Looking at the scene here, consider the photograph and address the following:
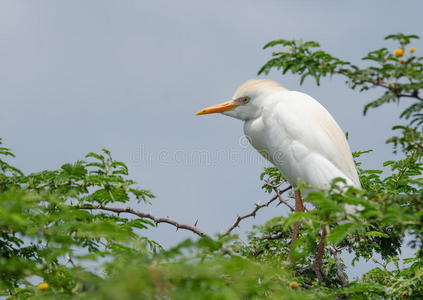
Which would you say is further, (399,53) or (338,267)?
(338,267)

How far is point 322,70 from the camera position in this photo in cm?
310

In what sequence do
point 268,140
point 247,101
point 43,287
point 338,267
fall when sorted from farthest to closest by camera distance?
point 247,101 < point 268,140 < point 338,267 < point 43,287

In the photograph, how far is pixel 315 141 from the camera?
210 inches

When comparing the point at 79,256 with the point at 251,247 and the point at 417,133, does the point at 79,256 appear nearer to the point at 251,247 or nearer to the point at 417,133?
the point at 417,133

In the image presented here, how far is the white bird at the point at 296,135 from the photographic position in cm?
525

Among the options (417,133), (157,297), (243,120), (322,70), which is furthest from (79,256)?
(243,120)

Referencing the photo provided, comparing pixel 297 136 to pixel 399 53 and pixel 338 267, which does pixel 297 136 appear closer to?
pixel 338 267

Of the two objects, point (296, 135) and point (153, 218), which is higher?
point (296, 135)

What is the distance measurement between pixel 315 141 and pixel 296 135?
0.21 metres

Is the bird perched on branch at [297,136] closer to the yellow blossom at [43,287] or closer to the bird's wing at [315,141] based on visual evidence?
the bird's wing at [315,141]

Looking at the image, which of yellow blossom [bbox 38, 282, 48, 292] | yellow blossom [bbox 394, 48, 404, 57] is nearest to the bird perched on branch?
yellow blossom [bbox 394, 48, 404, 57]

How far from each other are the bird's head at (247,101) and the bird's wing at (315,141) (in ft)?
1.45

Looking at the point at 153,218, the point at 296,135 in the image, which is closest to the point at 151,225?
the point at 153,218

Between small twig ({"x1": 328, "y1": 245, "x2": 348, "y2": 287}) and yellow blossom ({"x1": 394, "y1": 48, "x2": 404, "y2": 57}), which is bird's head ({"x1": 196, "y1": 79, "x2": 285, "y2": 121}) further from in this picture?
yellow blossom ({"x1": 394, "y1": 48, "x2": 404, "y2": 57})
